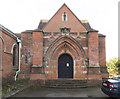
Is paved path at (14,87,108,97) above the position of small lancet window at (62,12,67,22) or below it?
below

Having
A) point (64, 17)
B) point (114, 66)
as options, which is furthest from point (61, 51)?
point (114, 66)

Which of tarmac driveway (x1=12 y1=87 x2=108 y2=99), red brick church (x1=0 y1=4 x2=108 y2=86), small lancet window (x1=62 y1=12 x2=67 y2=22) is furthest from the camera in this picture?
small lancet window (x1=62 y1=12 x2=67 y2=22)

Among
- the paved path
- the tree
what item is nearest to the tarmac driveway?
the paved path

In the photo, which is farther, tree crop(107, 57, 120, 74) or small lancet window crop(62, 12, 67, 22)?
tree crop(107, 57, 120, 74)

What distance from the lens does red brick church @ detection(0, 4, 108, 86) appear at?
1169 cm

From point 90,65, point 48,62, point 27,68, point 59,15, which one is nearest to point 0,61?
point 27,68

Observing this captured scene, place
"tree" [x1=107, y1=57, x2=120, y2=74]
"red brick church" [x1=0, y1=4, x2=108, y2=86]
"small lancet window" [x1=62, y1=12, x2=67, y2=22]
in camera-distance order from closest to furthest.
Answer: "red brick church" [x1=0, y1=4, x2=108, y2=86] < "small lancet window" [x1=62, y1=12, x2=67, y2=22] < "tree" [x1=107, y1=57, x2=120, y2=74]

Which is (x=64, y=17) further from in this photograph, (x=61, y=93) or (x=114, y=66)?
(x=114, y=66)

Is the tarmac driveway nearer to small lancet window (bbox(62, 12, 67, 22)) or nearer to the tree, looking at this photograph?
small lancet window (bbox(62, 12, 67, 22))

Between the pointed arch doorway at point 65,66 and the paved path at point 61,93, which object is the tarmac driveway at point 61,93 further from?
the pointed arch doorway at point 65,66

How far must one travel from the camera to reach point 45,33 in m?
12.5

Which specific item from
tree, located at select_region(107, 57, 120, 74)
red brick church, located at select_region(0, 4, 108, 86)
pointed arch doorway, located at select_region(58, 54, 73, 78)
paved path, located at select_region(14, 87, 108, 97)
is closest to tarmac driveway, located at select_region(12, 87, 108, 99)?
A: paved path, located at select_region(14, 87, 108, 97)

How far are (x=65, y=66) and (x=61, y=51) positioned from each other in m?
1.78

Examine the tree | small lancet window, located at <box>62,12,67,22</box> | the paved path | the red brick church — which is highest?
small lancet window, located at <box>62,12,67,22</box>
